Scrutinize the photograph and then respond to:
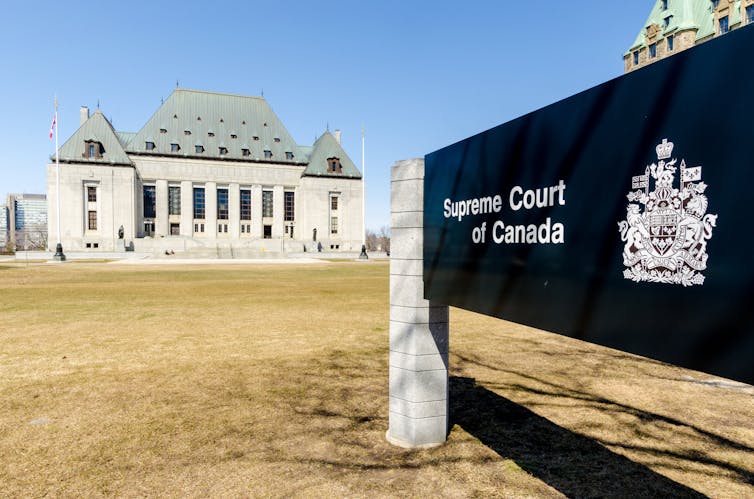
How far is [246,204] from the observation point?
8806cm

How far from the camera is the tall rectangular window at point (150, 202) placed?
81625 millimetres

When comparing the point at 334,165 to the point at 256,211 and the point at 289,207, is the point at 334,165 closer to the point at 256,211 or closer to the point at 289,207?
the point at 289,207

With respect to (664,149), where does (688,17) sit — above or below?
above

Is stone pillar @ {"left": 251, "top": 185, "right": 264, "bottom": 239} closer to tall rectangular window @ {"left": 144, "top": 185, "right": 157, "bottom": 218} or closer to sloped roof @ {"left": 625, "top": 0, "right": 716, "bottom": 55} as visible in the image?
tall rectangular window @ {"left": 144, "top": 185, "right": 157, "bottom": 218}

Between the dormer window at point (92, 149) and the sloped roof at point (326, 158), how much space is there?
1438 inches

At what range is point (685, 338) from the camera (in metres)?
2.28

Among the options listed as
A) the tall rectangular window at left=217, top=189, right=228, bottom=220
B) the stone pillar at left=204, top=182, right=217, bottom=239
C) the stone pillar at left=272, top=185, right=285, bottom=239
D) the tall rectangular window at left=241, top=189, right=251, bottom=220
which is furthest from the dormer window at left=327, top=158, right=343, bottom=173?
the stone pillar at left=204, top=182, right=217, bottom=239

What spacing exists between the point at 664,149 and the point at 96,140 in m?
92.6

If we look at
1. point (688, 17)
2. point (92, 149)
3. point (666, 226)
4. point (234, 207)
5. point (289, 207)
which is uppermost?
point (688, 17)

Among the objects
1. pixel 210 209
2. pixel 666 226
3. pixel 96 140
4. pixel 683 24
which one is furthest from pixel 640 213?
pixel 96 140

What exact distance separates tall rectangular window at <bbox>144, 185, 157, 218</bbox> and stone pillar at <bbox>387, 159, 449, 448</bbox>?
87698mm

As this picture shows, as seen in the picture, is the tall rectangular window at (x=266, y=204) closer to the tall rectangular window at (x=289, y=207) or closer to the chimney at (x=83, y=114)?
the tall rectangular window at (x=289, y=207)

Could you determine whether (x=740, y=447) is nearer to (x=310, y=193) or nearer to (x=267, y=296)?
(x=267, y=296)

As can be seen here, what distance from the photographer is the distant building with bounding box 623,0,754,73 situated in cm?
5212
